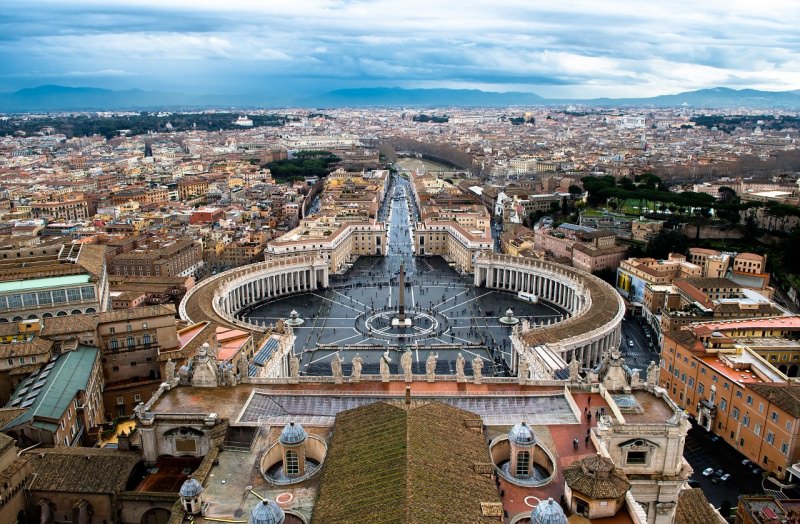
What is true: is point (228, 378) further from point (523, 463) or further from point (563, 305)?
point (563, 305)

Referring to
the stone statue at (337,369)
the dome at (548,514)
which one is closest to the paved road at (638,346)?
the stone statue at (337,369)

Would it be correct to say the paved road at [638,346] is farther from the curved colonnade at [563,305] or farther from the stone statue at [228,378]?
the stone statue at [228,378]

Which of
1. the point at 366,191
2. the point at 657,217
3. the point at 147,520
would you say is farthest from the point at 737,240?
the point at 147,520

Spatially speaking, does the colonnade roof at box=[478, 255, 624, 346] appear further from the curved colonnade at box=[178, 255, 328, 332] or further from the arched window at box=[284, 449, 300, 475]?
the arched window at box=[284, 449, 300, 475]

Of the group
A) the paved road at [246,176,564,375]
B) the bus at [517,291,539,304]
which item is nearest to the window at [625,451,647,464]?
the paved road at [246,176,564,375]

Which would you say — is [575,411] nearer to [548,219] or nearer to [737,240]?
[737,240]

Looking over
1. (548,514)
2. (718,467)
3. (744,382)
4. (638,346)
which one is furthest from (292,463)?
(638,346)
